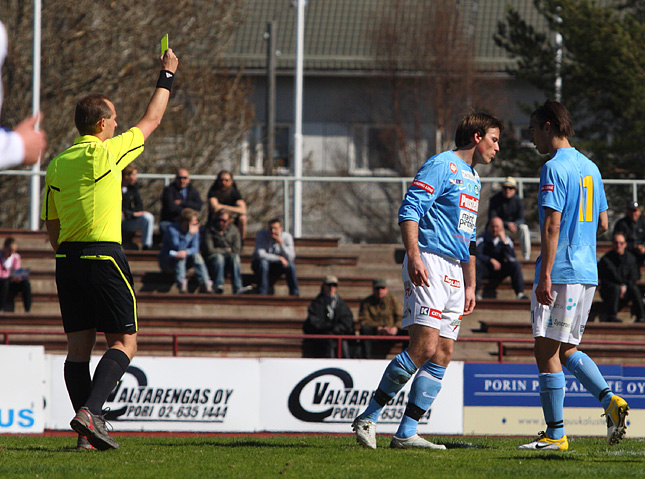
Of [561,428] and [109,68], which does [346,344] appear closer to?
[561,428]

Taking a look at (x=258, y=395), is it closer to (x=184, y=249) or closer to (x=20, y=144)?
(x=184, y=249)

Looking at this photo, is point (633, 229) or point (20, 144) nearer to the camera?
point (20, 144)

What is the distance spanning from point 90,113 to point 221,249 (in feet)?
30.3

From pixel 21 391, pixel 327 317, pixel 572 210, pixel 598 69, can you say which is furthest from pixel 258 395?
pixel 598 69

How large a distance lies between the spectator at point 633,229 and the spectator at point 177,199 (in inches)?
278

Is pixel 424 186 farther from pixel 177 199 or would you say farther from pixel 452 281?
pixel 177 199

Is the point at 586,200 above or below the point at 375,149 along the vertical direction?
below

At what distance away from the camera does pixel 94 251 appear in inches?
232

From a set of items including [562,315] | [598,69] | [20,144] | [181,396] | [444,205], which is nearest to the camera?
[20,144]

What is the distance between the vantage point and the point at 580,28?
20641mm

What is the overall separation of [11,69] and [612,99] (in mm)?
14248

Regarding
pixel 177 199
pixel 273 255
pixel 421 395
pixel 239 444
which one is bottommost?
pixel 239 444

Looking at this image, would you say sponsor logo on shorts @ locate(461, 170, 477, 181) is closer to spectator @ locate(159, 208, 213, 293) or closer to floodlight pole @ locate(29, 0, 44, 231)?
spectator @ locate(159, 208, 213, 293)

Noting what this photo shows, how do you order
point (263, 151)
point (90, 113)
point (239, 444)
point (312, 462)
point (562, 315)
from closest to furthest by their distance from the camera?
point (312, 462), point (90, 113), point (562, 315), point (239, 444), point (263, 151)
